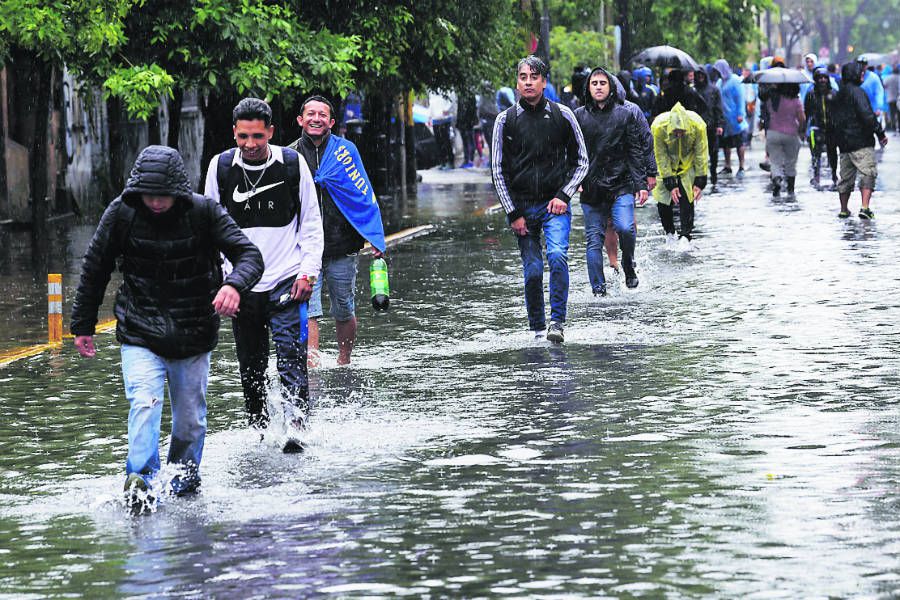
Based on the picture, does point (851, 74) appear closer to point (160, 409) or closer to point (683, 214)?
point (683, 214)

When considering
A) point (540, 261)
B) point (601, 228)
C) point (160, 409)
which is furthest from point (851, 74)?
point (160, 409)

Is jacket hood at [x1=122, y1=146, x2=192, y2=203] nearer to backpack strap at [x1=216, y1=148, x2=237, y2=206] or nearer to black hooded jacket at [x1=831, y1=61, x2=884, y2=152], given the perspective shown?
backpack strap at [x1=216, y1=148, x2=237, y2=206]

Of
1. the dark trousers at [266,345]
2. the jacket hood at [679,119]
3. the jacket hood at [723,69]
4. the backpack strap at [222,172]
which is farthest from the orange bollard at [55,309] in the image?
the jacket hood at [723,69]

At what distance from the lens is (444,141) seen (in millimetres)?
43469

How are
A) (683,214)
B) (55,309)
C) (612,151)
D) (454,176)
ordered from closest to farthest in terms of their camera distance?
(55,309) < (612,151) < (683,214) < (454,176)

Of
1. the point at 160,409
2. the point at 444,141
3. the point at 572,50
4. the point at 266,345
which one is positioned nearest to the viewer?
the point at 160,409

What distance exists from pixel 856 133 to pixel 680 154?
14.3 ft

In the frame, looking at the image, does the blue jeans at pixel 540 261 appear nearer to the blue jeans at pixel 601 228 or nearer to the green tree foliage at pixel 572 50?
the blue jeans at pixel 601 228

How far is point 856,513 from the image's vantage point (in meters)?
7.32

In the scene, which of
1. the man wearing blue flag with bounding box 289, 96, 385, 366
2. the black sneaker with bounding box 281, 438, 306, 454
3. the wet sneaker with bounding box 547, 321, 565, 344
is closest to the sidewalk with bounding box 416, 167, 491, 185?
the wet sneaker with bounding box 547, 321, 565, 344

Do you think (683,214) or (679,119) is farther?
(683,214)

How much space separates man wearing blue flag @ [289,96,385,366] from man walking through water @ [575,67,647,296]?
398 centimetres

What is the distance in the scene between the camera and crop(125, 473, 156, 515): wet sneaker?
25.2 ft

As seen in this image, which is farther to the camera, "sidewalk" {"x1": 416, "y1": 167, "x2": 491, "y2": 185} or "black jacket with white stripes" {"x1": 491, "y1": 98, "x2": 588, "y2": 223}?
"sidewalk" {"x1": 416, "y1": 167, "x2": 491, "y2": 185}
